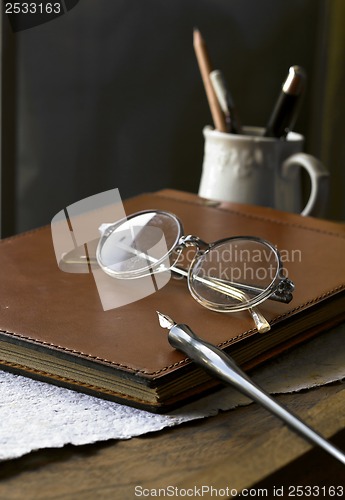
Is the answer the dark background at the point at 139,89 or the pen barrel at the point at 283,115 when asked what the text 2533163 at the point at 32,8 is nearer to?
the dark background at the point at 139,89

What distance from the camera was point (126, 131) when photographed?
1.29 metres

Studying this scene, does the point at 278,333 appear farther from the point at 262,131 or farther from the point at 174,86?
the point at 174,86

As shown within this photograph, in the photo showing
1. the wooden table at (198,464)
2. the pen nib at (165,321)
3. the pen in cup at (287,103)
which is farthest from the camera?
the pen in cup at (287,103)

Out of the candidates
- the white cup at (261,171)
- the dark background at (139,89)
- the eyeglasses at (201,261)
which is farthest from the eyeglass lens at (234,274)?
the dark background at (139,89)

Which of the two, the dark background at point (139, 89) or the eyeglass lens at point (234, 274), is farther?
the dark background at point (139, 89)

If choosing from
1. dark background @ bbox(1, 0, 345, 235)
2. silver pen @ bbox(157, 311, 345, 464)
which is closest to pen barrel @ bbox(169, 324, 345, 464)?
silver pen @ bbox(157, 311, 345, 464)

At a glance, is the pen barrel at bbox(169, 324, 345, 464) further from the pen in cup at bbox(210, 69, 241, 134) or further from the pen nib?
the pen in cup at bbox(210, 69, 241, 134)

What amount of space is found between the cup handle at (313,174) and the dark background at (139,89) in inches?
13.9

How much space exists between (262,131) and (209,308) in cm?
48

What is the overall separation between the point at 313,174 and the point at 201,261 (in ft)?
1.11

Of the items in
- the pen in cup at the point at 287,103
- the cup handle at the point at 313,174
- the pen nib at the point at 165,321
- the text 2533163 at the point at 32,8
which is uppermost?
the text 2533163 at the point at 32,8

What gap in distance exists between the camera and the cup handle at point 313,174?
0.96 metres

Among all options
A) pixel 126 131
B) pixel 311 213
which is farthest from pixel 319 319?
pixel 126 131

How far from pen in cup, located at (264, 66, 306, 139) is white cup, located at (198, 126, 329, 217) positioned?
21 millimetres
